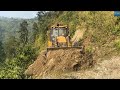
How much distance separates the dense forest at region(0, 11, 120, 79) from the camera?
12.6m

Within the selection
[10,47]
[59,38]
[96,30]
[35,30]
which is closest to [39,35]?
[35,30]

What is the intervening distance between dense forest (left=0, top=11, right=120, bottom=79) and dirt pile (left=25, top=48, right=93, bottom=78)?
0.92 ft

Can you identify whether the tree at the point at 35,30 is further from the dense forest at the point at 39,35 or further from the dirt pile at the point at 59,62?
the dirt pile at the point at 59,62

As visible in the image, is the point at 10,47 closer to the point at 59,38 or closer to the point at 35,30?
the point at 59,38

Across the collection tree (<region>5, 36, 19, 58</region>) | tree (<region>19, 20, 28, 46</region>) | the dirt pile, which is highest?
tree (<region>19, 20, 28, 46</region>)

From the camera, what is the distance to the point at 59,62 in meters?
12.8

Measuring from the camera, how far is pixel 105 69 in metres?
12.8

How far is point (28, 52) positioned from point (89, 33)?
3182 mm

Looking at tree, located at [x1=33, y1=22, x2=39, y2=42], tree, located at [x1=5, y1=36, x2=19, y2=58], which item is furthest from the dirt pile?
tree, located at [x1=33, y1=22, x2=39, y2=42]

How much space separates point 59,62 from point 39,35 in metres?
2.47

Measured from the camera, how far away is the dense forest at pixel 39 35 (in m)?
12.6

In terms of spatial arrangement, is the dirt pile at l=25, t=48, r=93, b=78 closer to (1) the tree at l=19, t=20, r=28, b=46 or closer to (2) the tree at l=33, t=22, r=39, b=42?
(1) the tree at l=19, t=20, r=28, b=46
